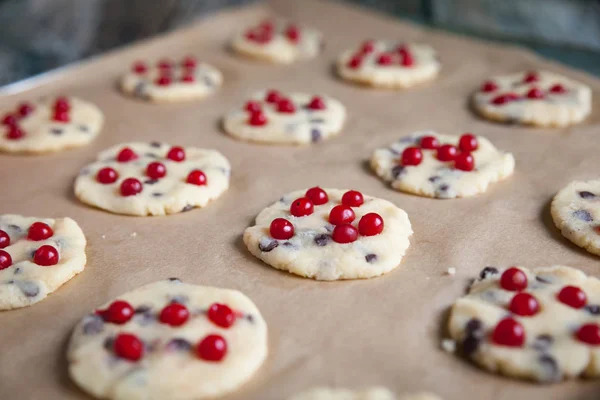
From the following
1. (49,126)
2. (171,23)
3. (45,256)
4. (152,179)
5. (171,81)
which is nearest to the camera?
(45,256)

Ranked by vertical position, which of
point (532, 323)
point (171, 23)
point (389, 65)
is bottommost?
point (171, 23)

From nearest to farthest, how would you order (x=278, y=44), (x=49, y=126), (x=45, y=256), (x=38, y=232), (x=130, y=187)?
(x=45, y=256) < (x=38, y=232) < (x=130, y=187) < (x=49, y=126) < (x=278, y=44)

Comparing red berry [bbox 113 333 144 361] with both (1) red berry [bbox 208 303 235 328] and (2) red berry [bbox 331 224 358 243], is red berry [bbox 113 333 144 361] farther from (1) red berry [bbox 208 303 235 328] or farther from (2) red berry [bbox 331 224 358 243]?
(2) red berry [bbox 331 224 358 243]

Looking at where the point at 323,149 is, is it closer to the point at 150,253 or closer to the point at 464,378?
the point at 150,253

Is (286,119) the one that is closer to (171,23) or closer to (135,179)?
(135,179)

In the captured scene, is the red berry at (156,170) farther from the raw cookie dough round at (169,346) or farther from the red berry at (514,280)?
the red berry at (514,280)

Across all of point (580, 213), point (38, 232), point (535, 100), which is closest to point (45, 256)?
point (38, 232)

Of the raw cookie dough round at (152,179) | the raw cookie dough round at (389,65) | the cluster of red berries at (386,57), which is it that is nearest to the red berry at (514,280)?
the raw cookie dough round at (152,179)
